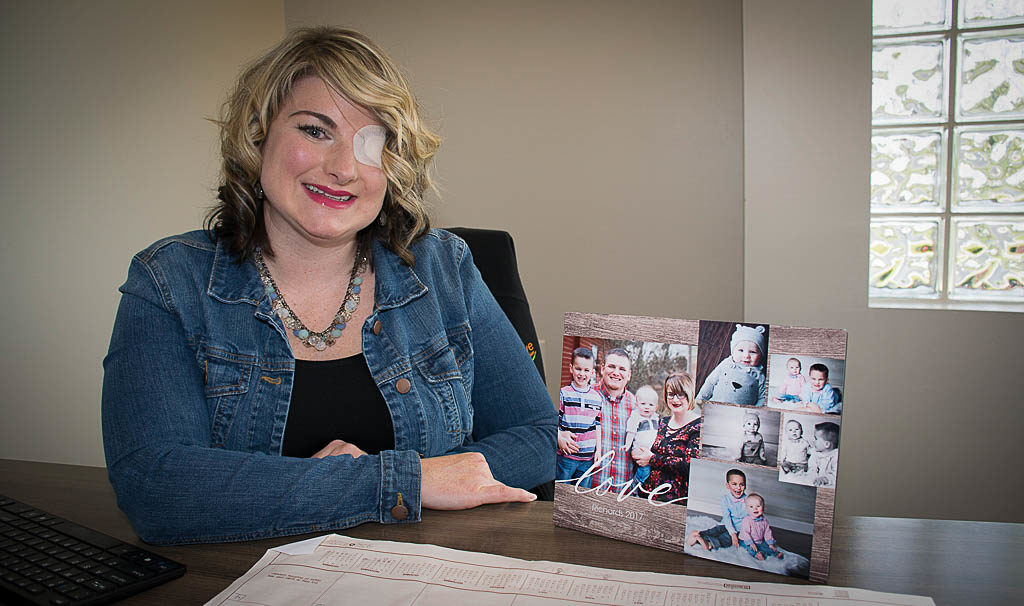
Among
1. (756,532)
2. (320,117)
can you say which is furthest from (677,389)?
(320,117)

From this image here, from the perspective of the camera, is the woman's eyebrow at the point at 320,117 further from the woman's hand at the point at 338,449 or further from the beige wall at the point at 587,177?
the beige wall at the point at 587,177

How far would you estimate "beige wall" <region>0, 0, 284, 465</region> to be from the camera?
6.31 ft

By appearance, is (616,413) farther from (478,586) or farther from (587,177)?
(587,177)

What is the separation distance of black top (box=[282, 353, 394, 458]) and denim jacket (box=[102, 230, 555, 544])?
0.03 meters

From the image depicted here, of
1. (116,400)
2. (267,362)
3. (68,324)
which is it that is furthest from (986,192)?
(68,324)

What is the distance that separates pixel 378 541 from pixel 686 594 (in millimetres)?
346

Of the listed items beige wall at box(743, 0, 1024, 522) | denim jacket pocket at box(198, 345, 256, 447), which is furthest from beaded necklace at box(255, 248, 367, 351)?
beige wall at box(743, 0, 1024, 522)

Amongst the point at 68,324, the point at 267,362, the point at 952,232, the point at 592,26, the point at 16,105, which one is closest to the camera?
the point at 267,362

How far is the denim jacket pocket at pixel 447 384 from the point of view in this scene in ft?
4.04

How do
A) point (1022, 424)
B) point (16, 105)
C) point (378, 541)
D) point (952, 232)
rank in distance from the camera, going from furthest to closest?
1. point (952, 232)
2. point (1022, 424)
3. point (16, 105)
4. point (378, 541)

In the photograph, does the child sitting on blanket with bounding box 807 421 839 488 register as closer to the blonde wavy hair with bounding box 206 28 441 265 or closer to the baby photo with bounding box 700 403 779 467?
the baby photo with bounding box 700 403 779 467

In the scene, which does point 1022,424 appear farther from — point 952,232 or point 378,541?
point 378,541

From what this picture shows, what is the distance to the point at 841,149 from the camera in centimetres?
241

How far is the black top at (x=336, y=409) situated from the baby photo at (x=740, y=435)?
24.9 inches
